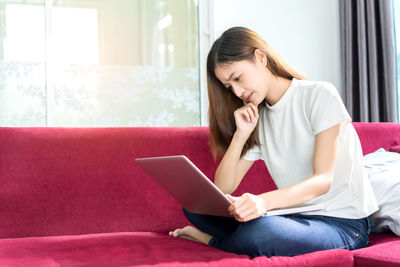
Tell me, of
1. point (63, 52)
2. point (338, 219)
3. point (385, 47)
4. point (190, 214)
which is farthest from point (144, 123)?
point (338, 219)

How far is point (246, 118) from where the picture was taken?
167 centimetres

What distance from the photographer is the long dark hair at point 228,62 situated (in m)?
1.54

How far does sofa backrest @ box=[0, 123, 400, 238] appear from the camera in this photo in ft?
5.49

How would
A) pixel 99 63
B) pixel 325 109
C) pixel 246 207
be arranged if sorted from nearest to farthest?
pixel 246 207
pixel 325 109
pixel 99 63

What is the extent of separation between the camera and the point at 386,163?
6.01 ft

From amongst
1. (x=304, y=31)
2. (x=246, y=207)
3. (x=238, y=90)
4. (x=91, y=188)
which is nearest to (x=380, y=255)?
(x=246, y=207)

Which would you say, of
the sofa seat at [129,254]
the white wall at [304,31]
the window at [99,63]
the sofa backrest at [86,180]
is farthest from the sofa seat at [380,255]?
the white wall at [304,31]

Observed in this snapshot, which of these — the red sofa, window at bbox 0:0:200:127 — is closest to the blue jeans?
the red sofa

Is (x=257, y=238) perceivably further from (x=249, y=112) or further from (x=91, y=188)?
(x=91, y=188)

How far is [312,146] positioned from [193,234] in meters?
0.48

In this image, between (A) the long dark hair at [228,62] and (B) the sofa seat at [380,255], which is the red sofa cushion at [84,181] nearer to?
(A) the long dark hair at [228,62]

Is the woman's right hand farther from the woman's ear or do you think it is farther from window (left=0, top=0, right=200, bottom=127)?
window (left=0, top=0, right=200, bottom=127)

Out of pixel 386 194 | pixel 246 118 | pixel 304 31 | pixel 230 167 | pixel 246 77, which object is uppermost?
pixel 304 31

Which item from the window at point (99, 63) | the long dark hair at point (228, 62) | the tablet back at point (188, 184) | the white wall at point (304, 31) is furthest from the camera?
the white wall at point (304, 31)
